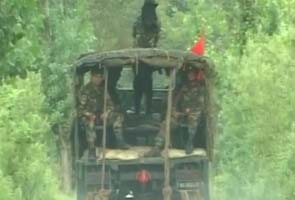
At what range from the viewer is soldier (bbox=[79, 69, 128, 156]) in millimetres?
14508

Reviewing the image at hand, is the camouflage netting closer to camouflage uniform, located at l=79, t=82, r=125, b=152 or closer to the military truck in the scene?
the military truck

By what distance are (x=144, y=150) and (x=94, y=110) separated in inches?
34.3

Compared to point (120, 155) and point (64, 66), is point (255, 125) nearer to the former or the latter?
point (120, 155)

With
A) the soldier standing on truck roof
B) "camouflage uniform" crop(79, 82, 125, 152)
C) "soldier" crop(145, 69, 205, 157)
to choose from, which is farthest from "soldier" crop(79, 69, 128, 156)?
the soldier standing on truck roof

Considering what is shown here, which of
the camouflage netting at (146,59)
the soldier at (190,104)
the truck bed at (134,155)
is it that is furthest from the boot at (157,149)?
the camouflage netting at (146,59)

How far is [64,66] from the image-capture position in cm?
2783

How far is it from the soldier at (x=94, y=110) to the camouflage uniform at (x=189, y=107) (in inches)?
25.1

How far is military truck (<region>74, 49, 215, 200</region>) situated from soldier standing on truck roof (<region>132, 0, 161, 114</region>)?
24 cm

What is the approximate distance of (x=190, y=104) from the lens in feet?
48.2

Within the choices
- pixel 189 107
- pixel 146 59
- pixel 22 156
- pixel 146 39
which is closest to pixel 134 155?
pixel 189 107

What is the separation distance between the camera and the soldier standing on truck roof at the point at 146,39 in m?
15.4

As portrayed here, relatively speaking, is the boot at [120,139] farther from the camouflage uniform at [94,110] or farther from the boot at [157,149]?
the boot at [157,149]

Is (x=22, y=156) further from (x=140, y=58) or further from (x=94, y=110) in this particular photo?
(x=140, y=58)

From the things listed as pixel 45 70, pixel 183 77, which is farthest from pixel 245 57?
pixel 45 70
